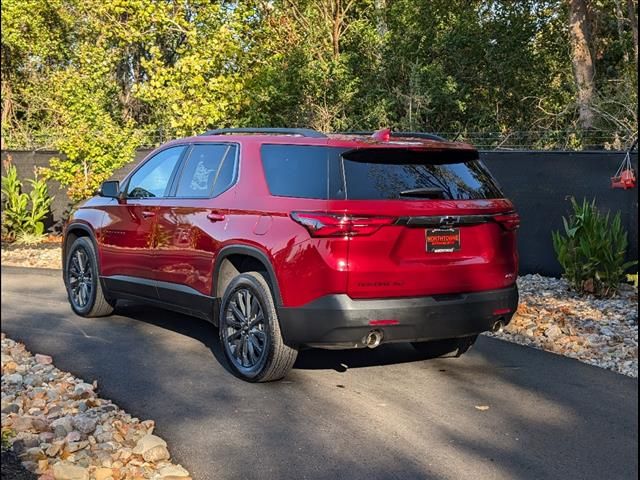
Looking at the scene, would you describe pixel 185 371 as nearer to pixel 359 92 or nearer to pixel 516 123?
pixel 359 92

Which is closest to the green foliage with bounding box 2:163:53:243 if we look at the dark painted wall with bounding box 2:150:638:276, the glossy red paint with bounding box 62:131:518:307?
the dark painted wall with bounding box 2:150:638:276

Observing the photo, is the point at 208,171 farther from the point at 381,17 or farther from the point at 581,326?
the point at 381,17

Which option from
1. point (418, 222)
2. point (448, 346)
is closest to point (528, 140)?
point (448, 346)

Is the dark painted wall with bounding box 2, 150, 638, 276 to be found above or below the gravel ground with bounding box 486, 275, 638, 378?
above

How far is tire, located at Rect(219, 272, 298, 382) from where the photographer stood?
17.4 ft

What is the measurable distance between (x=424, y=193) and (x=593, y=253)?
14.4 ft

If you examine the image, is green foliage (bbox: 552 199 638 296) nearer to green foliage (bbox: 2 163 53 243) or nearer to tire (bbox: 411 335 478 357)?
tire (bbox: 411 335 478 357)

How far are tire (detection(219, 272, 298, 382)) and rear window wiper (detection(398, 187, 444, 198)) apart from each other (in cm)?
117

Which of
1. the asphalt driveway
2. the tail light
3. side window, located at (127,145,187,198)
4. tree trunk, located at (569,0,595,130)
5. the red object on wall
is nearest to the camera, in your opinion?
the asphalt driveway

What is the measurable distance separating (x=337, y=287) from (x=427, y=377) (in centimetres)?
143

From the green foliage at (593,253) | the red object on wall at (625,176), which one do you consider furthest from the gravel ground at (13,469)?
the red object on wall at (625,176)

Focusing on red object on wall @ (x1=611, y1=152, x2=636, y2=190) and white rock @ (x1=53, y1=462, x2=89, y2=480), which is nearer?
white rock @ (x1=53, y1=462, x2=89, y2=480)

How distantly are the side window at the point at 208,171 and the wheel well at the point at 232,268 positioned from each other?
55 centimetres

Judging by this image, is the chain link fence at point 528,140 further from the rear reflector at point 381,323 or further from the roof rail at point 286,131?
the rear reflector at point 381,323
